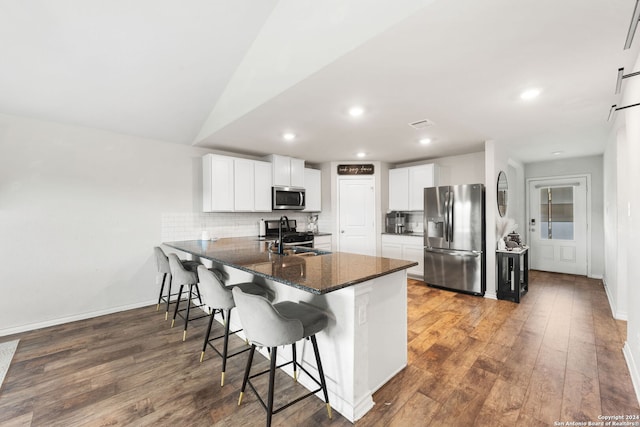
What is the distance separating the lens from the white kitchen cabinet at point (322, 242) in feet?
17.2

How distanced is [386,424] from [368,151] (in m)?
3.86

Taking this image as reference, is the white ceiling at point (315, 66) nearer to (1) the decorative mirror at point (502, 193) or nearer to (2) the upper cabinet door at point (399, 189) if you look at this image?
(1) the decorative mirror at point (502, 193)

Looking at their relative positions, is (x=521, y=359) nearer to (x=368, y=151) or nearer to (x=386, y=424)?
(x=386, y=424)

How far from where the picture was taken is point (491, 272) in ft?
13.4

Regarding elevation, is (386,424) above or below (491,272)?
below

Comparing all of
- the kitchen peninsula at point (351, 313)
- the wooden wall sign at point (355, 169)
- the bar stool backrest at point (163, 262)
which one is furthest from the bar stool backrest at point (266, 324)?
the wooden wall sign at point (355, 169)

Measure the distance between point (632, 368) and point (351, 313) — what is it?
2300 millimetres

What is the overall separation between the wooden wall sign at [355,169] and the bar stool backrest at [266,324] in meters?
4.30

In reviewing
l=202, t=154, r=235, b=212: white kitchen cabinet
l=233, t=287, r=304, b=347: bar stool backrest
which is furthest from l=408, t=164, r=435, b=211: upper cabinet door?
l=233, t=287, r=304, b=347: bar stool backrest

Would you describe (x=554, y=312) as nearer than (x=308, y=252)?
No

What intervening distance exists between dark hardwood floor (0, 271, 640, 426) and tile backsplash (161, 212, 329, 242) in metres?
1.24

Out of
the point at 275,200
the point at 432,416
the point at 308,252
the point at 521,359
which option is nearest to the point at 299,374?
the point at 432,416

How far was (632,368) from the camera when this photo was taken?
210cm

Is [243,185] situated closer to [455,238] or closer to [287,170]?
[287,170]
